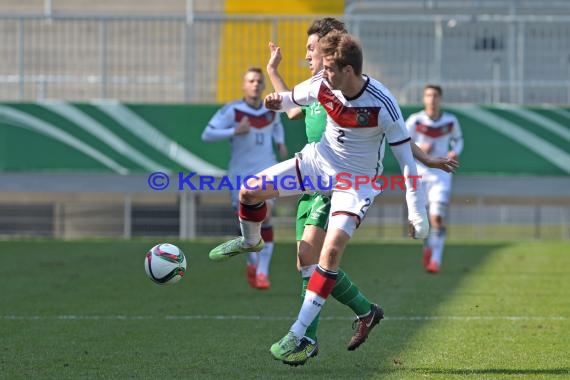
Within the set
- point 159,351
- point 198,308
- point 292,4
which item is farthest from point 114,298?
point 292,4

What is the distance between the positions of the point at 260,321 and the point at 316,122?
2.30 m

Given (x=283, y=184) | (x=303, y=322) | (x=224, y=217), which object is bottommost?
(x=224, y=217)

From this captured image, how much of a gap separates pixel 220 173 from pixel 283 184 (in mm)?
12329

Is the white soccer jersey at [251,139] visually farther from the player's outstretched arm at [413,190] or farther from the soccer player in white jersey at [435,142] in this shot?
the player's outstretched arm at [413,190]

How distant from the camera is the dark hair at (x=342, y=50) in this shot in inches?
266

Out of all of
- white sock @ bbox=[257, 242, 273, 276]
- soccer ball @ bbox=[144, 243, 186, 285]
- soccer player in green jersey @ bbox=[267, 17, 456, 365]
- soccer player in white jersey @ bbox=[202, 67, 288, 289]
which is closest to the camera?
soccer player in green jersey @ bbox=[267, 17, 456, 365]

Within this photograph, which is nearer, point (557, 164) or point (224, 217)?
point (557, 164)

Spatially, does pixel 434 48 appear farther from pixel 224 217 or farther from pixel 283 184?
pixel 283 184

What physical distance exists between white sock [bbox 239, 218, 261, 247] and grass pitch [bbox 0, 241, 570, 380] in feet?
2.36

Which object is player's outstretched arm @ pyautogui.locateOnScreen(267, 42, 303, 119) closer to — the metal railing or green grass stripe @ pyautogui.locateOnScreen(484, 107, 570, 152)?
green grass stripe @ pyautogui.locateOnScreen(484, 107, 570, 152)

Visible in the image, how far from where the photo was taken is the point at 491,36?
20109 mm

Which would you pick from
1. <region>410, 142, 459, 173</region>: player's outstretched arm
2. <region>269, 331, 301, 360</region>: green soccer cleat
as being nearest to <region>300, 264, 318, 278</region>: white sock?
<region>269, 331, 301, 360</region>: green soccer cleat

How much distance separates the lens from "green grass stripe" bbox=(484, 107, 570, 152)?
19.2 meters

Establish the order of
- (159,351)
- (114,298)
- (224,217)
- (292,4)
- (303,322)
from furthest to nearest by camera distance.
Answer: (292,4)
(224,217)
(114,298)
(159,351)
(303,322)
